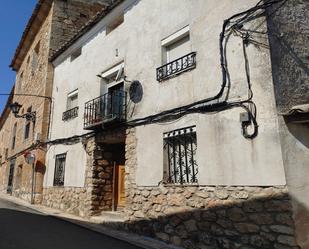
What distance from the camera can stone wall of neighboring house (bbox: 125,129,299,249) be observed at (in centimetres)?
418

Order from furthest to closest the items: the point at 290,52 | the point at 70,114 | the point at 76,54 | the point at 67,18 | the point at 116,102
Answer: the point at 67,18 < the point at 76,54 < the point at 70,114 < the point at 116,102 < the point at 290,52

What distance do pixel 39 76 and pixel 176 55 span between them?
31.1ft

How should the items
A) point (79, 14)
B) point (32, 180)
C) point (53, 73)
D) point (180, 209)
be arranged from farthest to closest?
point (79, 14)
point (53, 73)
point (32, 180)
point (180, 209)

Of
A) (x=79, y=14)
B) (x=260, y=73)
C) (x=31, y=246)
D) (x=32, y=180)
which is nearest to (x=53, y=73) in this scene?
(x=79, y=14)

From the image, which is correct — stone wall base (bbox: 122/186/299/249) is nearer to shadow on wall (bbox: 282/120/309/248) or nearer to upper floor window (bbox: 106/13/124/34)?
shadow on wall (bbox: 282/120/309/248)

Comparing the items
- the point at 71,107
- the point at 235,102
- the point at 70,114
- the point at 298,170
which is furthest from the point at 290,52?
the point at 71,107

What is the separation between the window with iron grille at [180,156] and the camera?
5738 mm

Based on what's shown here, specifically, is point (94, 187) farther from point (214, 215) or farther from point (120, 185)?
point (214, 215)

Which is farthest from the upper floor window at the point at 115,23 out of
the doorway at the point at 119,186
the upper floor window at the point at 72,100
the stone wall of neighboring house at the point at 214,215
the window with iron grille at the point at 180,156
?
the stone wall of neighboring house at the point at 214,215

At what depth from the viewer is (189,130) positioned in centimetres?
582

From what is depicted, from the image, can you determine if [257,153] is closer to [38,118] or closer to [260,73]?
[260,73]

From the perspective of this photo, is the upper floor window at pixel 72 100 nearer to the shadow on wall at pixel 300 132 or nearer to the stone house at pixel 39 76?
the stone house at pixel 39 76

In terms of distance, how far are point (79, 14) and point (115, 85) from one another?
23.1ft

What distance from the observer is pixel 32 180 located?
12.1 m
